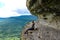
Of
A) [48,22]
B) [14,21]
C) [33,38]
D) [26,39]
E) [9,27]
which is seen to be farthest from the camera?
[14,21]

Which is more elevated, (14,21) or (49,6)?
(49,6)

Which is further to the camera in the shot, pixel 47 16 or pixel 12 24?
pixel 12 24

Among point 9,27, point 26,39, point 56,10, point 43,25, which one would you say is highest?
point 56,10

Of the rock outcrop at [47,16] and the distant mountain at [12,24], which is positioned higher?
the rock outcrop at [47,16]

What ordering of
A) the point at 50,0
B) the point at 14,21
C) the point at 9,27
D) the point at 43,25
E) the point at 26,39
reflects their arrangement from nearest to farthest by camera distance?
the point at 50,0 → the point at 43,25 → the point at 26,39 → the point at 9,27 → the point at 14,21

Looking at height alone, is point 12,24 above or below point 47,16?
below

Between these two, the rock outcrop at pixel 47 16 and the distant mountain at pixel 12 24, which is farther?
the distant mountain at pixel 12 24

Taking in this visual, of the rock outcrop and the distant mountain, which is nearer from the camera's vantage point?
the rock outcrop

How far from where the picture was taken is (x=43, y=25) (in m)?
3.43

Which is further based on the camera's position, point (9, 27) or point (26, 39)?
point (9, 27)

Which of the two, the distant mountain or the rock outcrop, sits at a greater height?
the rock outcrop

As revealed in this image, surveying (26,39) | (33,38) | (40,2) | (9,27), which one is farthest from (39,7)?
(9,27)

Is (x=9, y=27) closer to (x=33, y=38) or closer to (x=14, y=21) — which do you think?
(x=14, y=21)

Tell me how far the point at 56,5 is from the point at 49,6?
11cm
